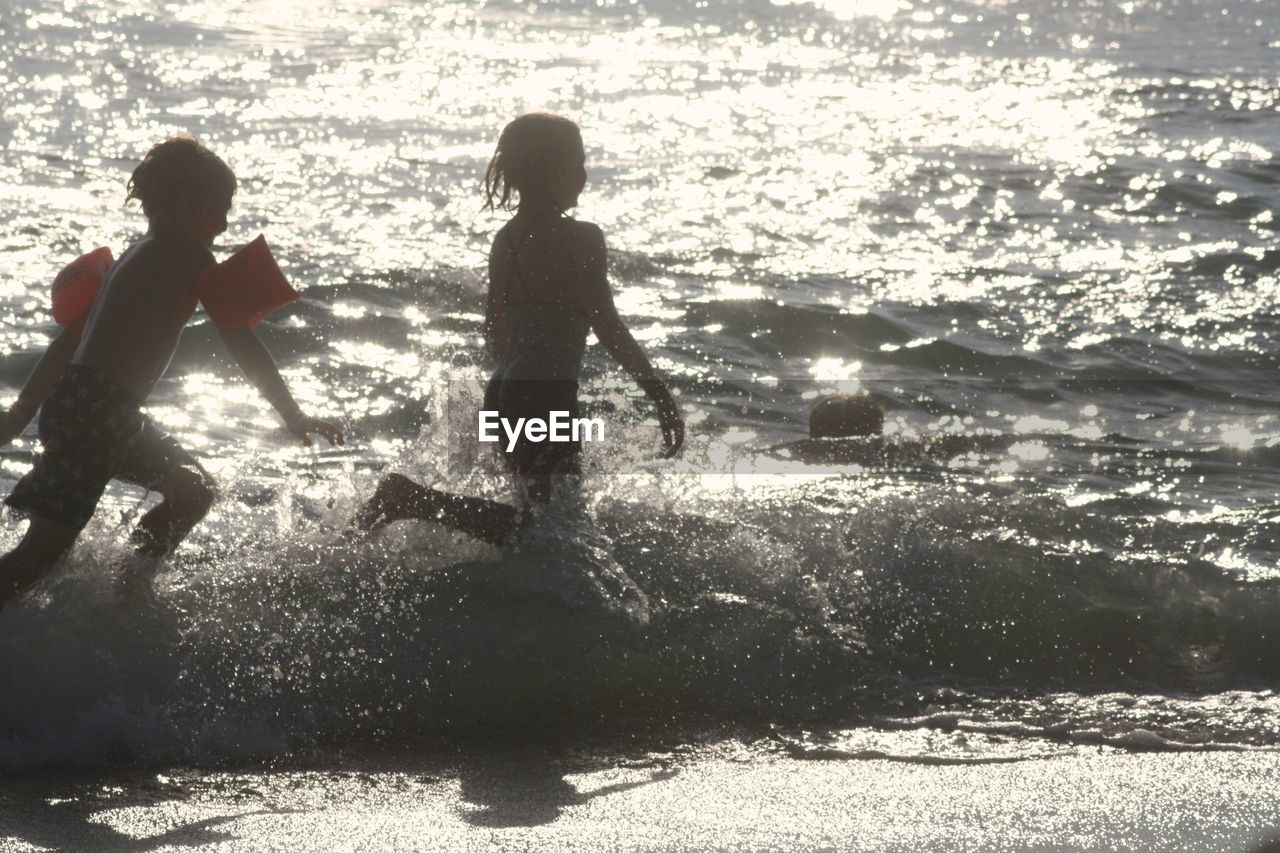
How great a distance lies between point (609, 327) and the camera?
5.47 metres

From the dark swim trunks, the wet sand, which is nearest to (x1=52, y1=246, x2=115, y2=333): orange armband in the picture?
the dark swim trunks

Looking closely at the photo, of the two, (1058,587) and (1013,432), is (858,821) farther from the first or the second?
(1013,432)

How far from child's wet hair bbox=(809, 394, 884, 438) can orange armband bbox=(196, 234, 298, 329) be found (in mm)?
5143

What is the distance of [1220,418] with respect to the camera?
402 inches

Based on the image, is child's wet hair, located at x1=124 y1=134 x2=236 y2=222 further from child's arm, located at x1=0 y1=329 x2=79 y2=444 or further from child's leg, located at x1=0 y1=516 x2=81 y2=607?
child's leg, located at x1=0 y1=516 x2=81 y2=607

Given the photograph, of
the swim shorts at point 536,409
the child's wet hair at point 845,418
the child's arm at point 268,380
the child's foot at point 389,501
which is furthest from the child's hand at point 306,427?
the child's wet hair at point 845,418

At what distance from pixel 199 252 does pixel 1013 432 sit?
20.6 feet

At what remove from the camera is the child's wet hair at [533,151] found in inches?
210

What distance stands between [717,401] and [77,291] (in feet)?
19.0

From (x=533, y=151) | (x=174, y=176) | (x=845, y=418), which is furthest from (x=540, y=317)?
(x=845, y=418)

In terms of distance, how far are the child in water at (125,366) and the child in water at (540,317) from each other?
831 mm

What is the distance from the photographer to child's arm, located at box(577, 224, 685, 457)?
5418mm

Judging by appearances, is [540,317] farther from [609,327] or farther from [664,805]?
[664,805]

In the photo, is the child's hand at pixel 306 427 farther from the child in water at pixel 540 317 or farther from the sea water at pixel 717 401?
the sea water at pixel 717 401
